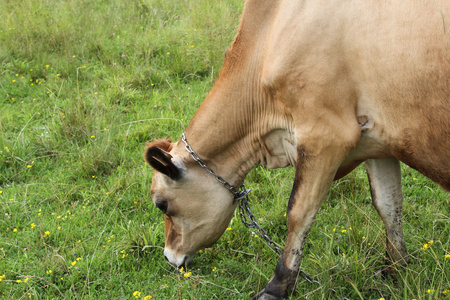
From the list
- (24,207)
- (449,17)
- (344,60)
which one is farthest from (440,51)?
(24,207)

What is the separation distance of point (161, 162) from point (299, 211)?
0.95 m

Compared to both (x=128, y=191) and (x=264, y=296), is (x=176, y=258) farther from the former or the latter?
(x=128, y=191)

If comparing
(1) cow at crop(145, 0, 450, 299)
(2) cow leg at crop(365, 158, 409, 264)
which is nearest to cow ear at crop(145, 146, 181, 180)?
(1) cow at crop(145, 0, 450, 299)

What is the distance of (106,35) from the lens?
7738mm

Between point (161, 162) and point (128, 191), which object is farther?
point (128, 191)

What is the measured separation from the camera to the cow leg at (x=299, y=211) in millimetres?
3127

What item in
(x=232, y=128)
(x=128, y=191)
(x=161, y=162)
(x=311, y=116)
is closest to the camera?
(x=311, y=116)

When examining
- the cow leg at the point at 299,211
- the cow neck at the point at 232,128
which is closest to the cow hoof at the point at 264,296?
the cow leg at the point at 299,211

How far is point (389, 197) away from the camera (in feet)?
12.3

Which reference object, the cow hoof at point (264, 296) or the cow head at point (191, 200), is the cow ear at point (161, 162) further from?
the cow hoof at point (264, 296)

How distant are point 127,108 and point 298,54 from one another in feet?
11.7

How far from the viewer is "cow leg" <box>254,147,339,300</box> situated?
3127mm

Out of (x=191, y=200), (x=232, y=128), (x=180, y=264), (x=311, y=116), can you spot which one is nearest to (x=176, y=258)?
(x=180, y=264)

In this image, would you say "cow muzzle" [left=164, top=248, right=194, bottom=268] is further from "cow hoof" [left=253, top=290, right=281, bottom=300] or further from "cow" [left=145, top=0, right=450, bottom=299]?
"cow hoof" [left=253, top=290, right=281, bottom=300]
